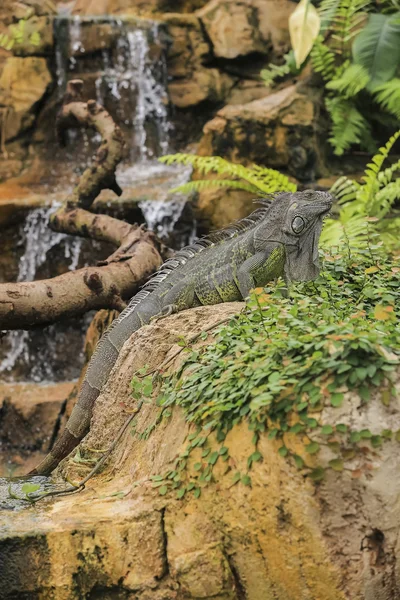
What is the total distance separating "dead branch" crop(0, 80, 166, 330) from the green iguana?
0.90 meters

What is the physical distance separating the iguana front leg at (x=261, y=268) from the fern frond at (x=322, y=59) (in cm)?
710

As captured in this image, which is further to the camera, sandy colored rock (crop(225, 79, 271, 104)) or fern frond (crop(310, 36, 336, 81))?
sandy colored rock (crop(225, 79, 271, 104))

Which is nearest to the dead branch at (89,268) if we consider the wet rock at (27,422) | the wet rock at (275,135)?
the wet rock at (27,422)

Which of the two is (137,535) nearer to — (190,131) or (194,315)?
(194,315)

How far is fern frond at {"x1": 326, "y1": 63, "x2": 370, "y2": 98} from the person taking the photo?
39.6ft

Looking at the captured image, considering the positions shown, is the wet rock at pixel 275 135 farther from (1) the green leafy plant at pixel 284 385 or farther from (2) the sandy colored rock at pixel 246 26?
(1) the green leafy plant at pixel 284 385

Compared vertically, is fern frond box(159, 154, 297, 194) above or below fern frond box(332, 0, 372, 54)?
below

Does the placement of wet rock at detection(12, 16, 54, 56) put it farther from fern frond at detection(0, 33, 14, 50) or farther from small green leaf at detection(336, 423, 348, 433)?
small green leaf at detection(336, 423, 348, 433)

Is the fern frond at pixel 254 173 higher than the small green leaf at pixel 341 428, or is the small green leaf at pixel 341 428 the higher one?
the small green leaf at pixel 341 428

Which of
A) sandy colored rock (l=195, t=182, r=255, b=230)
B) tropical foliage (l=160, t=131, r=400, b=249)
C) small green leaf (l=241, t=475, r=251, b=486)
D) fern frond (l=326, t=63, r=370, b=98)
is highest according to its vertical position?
fern frond (l=326, t=63, r=370, b=98)

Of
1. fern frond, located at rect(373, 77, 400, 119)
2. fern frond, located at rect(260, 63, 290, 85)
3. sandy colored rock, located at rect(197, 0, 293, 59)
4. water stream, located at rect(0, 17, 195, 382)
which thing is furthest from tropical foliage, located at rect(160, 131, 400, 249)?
sandy colored rock, located at rect(197, 0, 293, 59)

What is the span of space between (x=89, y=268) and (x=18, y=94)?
7.85 meters

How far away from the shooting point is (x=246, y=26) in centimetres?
1471

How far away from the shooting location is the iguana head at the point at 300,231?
5.99 metres
